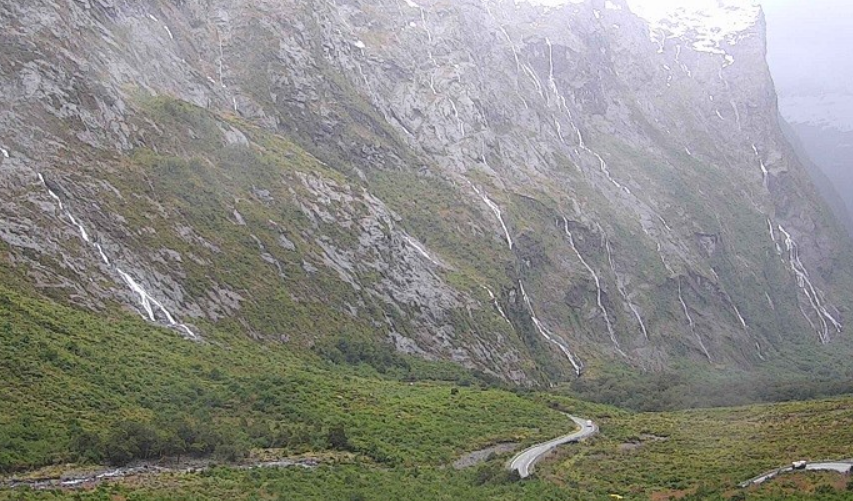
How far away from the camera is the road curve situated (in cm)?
6269

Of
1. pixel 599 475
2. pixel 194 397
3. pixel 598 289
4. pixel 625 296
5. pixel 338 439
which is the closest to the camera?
pixel 599 475

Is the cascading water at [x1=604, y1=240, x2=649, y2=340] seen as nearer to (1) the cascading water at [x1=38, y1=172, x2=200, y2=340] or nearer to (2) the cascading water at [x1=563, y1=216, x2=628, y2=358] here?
(2) the cascading water at [x1=563, y1=216, x2=628, y2=358]

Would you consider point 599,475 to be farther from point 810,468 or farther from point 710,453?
point 810,468

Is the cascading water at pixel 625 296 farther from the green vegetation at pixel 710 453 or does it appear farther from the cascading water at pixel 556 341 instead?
the green vegetation at pixel 710 453

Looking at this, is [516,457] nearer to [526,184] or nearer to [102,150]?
[102,150]

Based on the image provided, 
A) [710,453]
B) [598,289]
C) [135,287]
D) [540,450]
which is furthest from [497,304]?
[710,453]

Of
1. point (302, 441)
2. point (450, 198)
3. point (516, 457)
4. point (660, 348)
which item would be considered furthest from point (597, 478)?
point (660, 348)

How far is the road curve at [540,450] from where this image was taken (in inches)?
2468

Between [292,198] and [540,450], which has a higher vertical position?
[292,198]

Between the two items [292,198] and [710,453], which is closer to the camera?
[710,453]

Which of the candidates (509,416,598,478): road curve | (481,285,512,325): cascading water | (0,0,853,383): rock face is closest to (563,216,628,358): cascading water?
(0,0,853,383): rock face

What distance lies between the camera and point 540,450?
2842 inches

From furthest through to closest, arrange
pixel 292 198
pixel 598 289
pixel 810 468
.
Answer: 1. pixel 598 289
2. pixel 292 198
3. pixel 810 468

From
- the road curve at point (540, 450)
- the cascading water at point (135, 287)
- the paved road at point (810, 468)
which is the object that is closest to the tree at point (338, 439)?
the road curve at point (540, 450)
